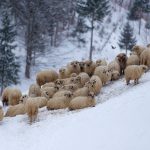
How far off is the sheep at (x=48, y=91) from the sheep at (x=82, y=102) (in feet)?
6.28

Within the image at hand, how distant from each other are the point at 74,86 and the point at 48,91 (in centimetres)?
111

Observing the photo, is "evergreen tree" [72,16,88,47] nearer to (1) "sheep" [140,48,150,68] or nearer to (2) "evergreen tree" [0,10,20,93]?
(2) "evergreen tree" [0,10,20,93]

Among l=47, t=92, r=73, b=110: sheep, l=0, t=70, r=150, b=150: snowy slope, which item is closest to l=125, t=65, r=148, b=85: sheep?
l=0, t=70, r=150, b=150: snowy slope

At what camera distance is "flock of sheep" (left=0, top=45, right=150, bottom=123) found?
16.3 meters

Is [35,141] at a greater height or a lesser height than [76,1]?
lesser

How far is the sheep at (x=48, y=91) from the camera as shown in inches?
704

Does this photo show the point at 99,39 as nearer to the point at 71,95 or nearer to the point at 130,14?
the point at 130,14

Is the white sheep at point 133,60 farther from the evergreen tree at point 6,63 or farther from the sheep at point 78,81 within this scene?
the evergreen tree at point 6,63

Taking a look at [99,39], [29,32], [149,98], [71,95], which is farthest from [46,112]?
[99,39]

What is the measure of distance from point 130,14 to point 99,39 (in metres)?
18.0

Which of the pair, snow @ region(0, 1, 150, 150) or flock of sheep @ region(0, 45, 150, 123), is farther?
flock of sheep @ region(0, 45, 150, 123)

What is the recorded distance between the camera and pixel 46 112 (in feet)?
54.6

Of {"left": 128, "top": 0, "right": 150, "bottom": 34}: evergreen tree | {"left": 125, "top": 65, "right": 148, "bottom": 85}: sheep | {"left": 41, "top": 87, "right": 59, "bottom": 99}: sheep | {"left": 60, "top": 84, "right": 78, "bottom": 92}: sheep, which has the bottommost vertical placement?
{"left": 41, "top": 87, "right": 59, "bottom": 99}: sheep

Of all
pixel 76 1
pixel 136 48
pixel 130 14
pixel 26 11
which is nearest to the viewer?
Result: pixel 136 48
